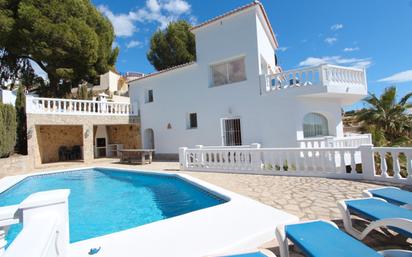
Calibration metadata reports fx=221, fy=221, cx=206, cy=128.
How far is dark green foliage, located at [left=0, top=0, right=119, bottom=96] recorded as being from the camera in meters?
16.0

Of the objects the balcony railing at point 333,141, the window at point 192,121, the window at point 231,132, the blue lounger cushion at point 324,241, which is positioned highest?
the window at point 192,121

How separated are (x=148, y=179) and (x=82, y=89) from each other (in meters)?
12.9

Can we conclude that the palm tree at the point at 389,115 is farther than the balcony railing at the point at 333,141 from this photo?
Yes

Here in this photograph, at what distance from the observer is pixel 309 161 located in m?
8.47

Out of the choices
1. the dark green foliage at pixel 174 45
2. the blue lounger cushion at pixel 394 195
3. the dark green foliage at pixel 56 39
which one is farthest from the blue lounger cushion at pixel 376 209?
the dark green foliage at pixel 174 45

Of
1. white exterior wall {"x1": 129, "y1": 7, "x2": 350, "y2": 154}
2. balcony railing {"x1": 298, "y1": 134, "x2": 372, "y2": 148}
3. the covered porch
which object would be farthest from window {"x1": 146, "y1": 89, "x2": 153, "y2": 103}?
balcony railing {"x1": 298, "y1": 134, "x2": 372, "y2": 148}

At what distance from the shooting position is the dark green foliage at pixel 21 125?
1456 cm

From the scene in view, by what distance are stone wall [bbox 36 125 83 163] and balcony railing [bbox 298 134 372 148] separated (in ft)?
59.1

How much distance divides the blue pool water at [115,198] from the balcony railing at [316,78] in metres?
7.25

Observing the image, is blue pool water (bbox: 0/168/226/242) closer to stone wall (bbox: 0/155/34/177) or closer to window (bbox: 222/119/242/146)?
stone wall (bbox: 0/155/34/177)

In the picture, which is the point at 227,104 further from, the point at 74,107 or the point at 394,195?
the point at 74,107

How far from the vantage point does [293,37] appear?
1661cm

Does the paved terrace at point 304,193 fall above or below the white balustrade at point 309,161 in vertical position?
below

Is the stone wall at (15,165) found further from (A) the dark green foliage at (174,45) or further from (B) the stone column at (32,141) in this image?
(A) the dark green foliage at (174,45)
